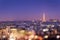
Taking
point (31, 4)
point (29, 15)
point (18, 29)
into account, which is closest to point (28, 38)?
point (18, 29)

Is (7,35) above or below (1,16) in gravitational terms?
below


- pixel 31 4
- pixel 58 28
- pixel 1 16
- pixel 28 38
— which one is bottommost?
pixel 28 38

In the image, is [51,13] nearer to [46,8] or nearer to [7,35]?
[46,8]

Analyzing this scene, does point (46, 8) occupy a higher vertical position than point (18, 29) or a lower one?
higher

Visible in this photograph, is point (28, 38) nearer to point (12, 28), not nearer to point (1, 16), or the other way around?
point (12, 28)

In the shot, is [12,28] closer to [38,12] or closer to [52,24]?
[38,12]

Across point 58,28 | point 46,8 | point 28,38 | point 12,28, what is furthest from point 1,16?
point 58,28
